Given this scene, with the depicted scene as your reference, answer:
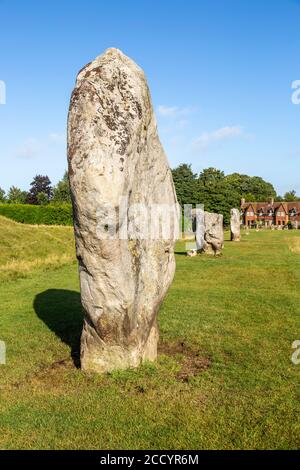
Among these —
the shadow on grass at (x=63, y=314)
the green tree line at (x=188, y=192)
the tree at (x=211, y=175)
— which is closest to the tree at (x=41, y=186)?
the green tree line at (x=188, y=192)

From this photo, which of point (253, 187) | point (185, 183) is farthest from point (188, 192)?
point (253, 187)

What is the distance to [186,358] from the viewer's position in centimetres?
861

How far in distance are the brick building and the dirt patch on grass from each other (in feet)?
341

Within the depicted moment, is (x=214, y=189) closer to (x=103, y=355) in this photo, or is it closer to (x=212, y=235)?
(x=212, y=235)

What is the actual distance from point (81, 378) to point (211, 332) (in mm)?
3878

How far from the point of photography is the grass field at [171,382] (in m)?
5.70

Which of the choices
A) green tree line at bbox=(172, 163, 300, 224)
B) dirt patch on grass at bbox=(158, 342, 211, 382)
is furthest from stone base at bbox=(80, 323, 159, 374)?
green tree line at bbox=(172, 163, 300, 224)

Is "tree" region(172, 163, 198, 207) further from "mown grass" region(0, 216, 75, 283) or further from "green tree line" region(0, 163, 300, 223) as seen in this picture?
"mown grass" region(0, 216, 75, 283)

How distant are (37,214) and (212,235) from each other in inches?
1111

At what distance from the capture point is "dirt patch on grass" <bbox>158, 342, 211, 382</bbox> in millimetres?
7833

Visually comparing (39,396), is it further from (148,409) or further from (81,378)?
(148,409)
